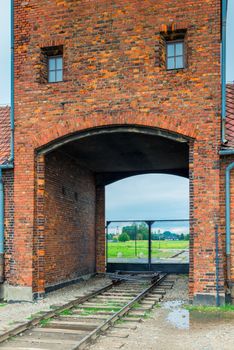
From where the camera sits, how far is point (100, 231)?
66.3 feet

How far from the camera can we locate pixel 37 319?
965 centimetres

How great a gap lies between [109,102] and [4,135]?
4.13 metres

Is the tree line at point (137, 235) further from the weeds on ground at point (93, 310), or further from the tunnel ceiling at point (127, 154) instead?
the weeds on ground at point (93, 310)

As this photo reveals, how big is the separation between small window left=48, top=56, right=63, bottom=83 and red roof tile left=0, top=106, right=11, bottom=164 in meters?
2.39

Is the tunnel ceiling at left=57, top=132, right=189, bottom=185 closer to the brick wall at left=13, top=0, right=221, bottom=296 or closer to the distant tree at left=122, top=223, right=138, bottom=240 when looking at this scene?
the brick wall at left=13, top=0, right=221, bottom=296

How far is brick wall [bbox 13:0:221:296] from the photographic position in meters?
11.9

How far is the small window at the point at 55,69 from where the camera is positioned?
44.9ft

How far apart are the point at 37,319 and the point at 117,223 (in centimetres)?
1378

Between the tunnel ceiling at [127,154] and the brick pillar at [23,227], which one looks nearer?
the brick pillar at [23,227]

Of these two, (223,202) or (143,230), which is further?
(143,230)

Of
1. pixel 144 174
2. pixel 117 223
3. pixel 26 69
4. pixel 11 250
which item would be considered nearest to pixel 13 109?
pixel 26 69

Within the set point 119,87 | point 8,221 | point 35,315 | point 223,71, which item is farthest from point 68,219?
point 223,71

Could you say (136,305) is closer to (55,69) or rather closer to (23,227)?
(23,227)

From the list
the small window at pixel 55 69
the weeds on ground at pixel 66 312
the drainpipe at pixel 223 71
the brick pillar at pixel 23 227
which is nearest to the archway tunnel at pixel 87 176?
the brick pillar at pixel 23 227
